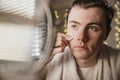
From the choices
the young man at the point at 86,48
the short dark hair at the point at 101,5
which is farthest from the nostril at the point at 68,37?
the short dark hair at the point at 101,5

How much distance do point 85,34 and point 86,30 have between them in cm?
2

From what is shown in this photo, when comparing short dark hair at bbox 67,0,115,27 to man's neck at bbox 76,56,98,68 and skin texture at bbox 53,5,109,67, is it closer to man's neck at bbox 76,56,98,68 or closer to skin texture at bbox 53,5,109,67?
skin texture at bbox 53,5,109,67

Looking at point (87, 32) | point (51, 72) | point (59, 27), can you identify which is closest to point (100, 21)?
point (87, 32)

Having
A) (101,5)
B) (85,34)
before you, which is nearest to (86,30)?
(85,34)

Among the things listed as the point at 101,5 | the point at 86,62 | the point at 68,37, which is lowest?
the point at 86,62

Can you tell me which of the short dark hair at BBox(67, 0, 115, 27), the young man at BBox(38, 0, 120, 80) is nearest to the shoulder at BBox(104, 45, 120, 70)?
the young man at BBox(38, 0, 120, 80)

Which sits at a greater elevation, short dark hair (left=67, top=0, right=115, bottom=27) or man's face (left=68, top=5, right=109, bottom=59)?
short dark hair (left=67, top=0, right=115, bottom=27)

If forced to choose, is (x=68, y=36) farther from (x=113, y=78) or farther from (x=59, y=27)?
(x=113, y=78)

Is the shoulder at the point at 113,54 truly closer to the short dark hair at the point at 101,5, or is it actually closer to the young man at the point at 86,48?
the young man at the point at 86,48

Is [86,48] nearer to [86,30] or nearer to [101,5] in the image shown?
[86,30]

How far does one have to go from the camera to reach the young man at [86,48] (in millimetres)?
1076

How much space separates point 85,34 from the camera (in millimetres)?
1077

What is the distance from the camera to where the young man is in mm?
1076

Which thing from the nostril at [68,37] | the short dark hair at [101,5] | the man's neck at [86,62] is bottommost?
the man's neck at [86,62]
